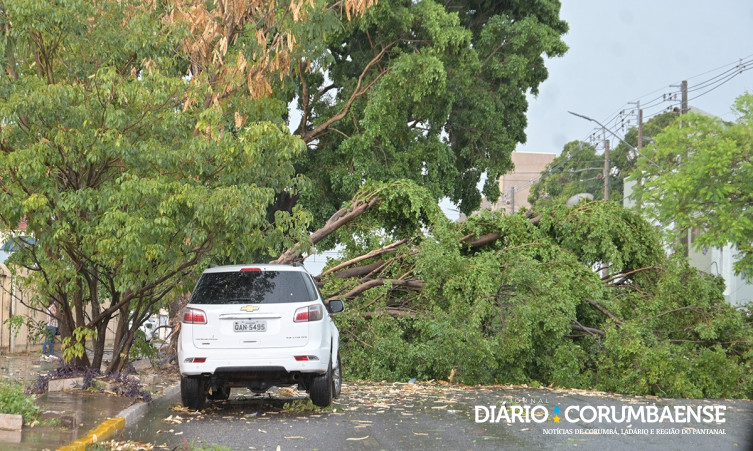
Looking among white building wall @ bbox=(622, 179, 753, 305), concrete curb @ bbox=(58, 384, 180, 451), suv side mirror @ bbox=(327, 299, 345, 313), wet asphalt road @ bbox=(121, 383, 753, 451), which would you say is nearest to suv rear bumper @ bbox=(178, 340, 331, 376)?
wet asphalt road @ bbox=(121, 383, 753, 451)

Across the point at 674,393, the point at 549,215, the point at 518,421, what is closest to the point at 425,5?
the point at 549,215

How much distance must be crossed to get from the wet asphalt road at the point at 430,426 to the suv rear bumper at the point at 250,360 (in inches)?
24.0

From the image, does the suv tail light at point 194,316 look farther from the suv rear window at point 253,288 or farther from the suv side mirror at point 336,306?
the suv side mirror at point 336,306

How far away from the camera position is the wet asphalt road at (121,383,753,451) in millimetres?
9375

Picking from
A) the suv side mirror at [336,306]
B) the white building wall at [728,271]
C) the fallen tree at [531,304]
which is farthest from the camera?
the white building wall at [728,271]

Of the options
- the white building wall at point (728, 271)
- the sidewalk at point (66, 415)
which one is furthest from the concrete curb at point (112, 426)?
the white building wall at point (728, 271)

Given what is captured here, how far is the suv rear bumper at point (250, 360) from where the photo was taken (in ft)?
36.8

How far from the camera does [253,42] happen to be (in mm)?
17922

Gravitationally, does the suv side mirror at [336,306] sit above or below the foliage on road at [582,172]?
below

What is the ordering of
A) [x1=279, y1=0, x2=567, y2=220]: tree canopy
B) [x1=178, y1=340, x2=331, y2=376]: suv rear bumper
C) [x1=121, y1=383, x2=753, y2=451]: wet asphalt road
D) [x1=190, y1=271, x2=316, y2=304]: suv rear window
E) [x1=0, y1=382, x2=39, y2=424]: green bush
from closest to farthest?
1. [x1=121, y1=383, x2=753, y2=451]: wet asphalt road
2. [x1=0, y1=382, x2=39, y2=424]: green bush
3. [x1=178, y1=340, x2=331, y2=376]: suv rear bumper
4. [x1=190, y1=271, x2=316, y2=304]: suv rear window
5. [x1=279, y1=0, x2=567, y2=220]: tree canopy

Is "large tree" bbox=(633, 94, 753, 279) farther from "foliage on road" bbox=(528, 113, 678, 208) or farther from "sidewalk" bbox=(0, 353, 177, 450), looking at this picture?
"foliage on road" bbox=(528, 113, 678, 208)

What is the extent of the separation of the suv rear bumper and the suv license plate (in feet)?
0.79

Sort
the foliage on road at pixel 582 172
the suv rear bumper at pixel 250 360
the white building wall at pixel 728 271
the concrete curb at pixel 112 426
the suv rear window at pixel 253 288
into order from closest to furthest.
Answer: the concrete curb at pixel 112 426 → the suv rear bumper at pixel 250 360 → the suv rear window at pixel 253 288 → the white building wall at pixel 728 271 → the foliage on road at pixel 582 172

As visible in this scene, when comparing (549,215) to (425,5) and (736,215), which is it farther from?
(736,215)
